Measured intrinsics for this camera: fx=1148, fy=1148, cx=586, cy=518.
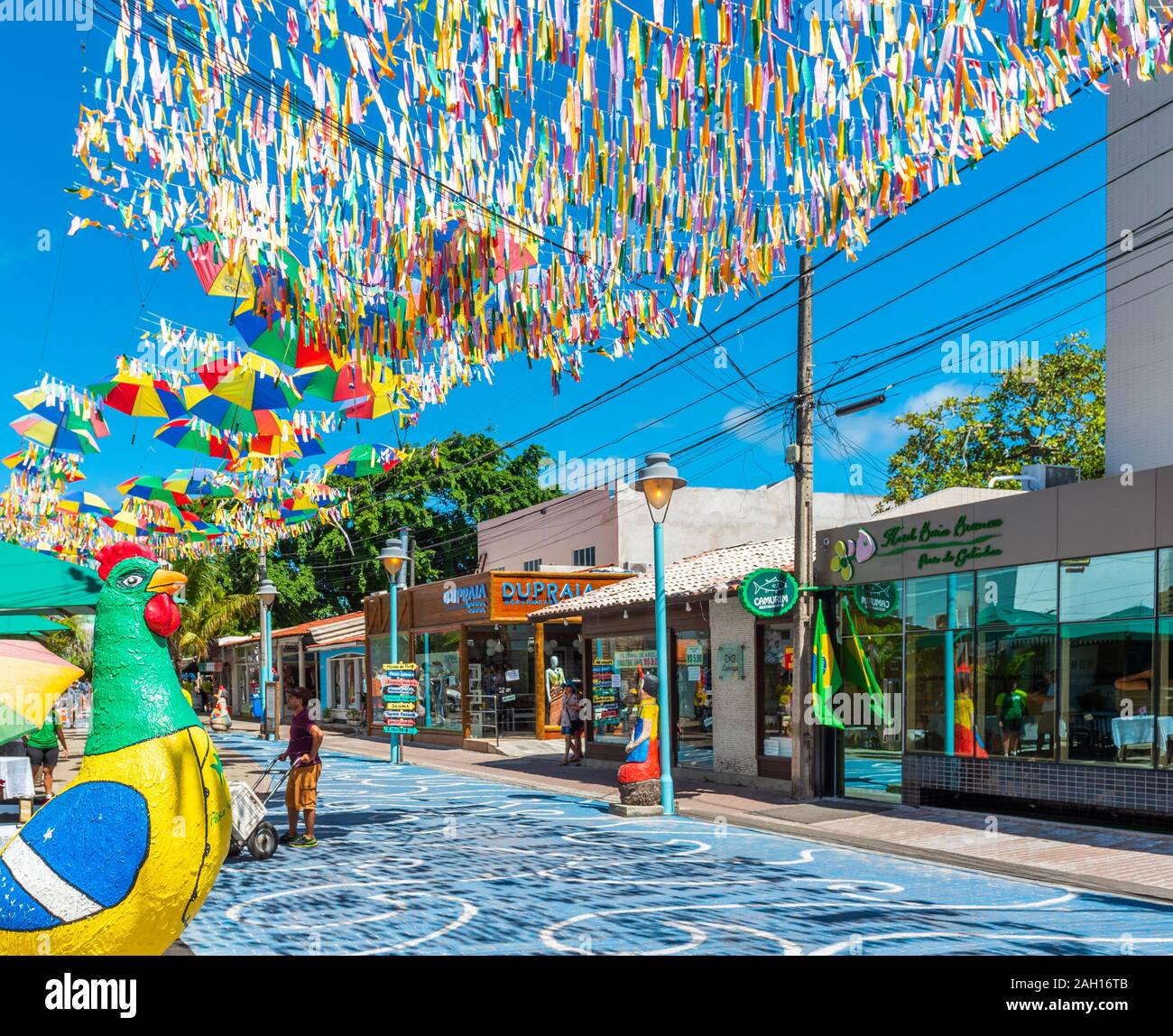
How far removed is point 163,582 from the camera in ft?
18.4

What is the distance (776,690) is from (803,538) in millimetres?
3258

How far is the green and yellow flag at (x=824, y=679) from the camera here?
17328 mm

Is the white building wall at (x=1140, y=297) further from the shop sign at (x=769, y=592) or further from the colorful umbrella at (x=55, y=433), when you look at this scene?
the colorful umbrella at (x=55, y=433)

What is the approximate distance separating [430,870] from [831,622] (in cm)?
882

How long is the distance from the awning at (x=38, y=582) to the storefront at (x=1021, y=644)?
10891 mm

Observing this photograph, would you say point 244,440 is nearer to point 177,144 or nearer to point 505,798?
point 177,144

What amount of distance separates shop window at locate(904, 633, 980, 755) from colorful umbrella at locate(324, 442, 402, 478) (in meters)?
7.99

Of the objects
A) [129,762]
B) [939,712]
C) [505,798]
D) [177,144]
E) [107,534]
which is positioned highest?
[177,144]

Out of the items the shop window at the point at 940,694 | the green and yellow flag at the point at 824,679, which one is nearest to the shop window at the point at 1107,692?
the shop window at the point at 940,694

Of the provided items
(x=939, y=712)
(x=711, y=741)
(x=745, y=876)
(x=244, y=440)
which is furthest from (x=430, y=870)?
(x=711, y=741)

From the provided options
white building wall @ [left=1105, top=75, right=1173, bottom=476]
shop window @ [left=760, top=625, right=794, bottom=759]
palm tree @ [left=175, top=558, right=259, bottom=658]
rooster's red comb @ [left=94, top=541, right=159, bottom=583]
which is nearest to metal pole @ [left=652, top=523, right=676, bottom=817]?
shop window @ [left=760, top=625, right=794, bottom=759]

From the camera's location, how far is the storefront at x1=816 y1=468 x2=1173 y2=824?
43.7 ft

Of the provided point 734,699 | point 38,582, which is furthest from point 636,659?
point 38,582

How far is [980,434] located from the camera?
116 feet
